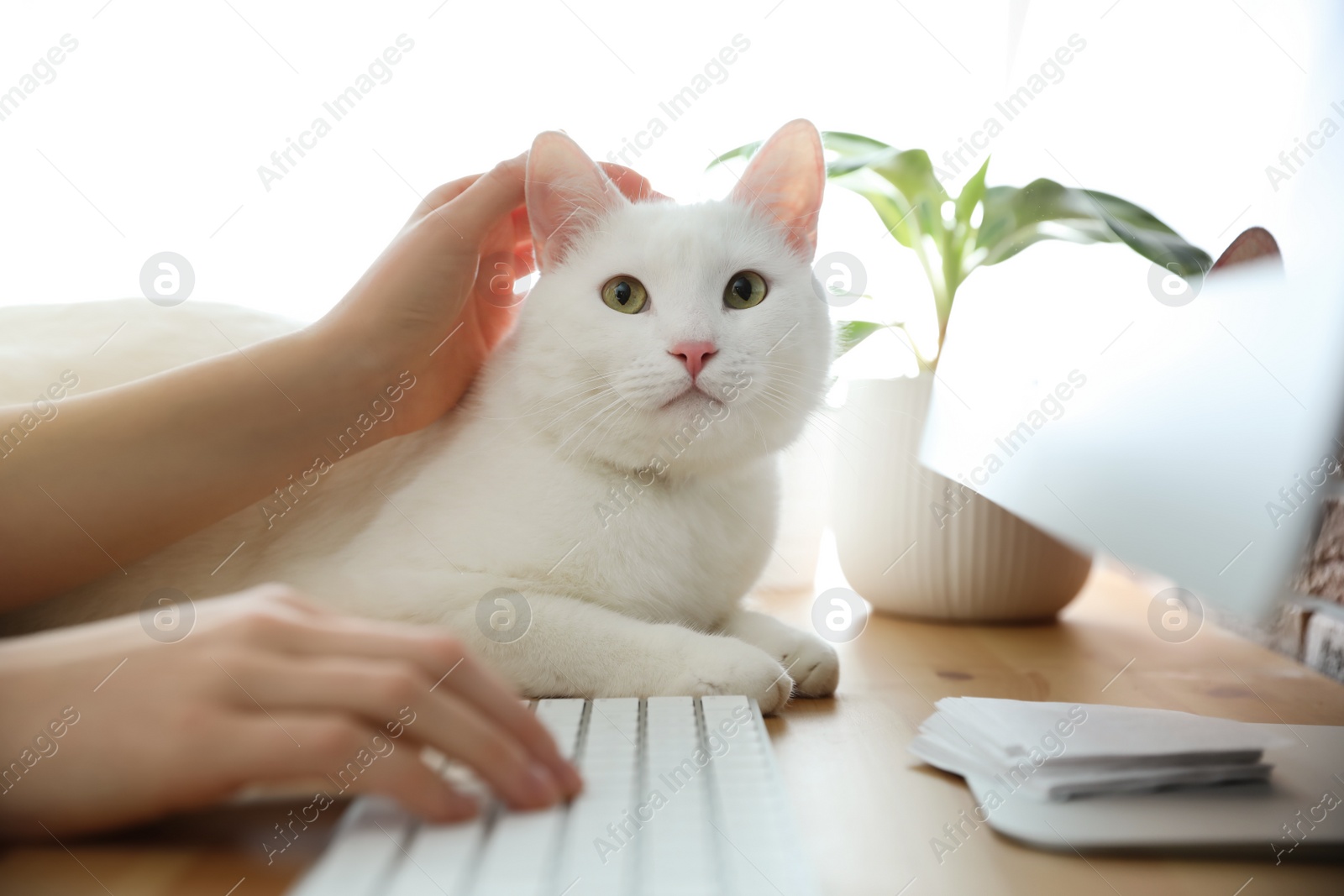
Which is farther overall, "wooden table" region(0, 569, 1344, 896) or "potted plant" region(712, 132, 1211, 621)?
"potted plant" region(712, 132, 1211, 621)

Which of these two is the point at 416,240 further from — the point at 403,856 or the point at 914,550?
the point at 914,550

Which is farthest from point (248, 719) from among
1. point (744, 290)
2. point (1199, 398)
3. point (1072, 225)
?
point (1072, 225)

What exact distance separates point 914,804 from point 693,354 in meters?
0.59

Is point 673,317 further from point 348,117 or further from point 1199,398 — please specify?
point 348,117

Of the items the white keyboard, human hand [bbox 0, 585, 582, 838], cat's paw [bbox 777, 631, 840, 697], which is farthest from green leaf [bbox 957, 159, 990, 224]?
human hand [bbox 0, 585, 582, 838]

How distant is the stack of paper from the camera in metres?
0.74

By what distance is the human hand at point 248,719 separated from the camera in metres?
0.58

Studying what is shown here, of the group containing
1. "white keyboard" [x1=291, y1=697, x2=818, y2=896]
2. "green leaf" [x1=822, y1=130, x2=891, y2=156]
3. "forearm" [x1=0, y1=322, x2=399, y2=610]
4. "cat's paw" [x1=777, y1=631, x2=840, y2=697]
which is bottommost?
"forearm" [x1=0, y1=322, x2=399, y2=610]

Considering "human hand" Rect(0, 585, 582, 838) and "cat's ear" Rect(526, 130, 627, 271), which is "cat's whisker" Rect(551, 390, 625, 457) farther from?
"human hand" Rect(0, 585, 582, 838)

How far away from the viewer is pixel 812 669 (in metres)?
1.13

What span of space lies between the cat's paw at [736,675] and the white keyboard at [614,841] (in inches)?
7.6

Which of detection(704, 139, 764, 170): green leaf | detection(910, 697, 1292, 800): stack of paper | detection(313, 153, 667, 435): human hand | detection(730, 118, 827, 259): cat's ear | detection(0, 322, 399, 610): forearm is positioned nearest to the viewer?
detection(910, 697, 1292, 800): stack of paper

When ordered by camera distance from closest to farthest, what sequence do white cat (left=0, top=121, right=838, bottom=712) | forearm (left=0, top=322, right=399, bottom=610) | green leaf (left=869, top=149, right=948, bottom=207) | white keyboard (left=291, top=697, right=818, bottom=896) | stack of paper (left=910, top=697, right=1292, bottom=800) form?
white keyboard (left=291, top=697, right=818, bottom=896) < stack of paper (left=910, top=697, right=1292, bottom=800) < forearm (left=0, top=322, right=399, bottom=610) < white cat (left=0, top=121, right=838, bottom=712) < green leaf (left=869, top=149, right=948, bottom=207)

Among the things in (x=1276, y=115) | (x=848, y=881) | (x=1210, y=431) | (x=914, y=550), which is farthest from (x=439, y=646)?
(x=914, y=550)
